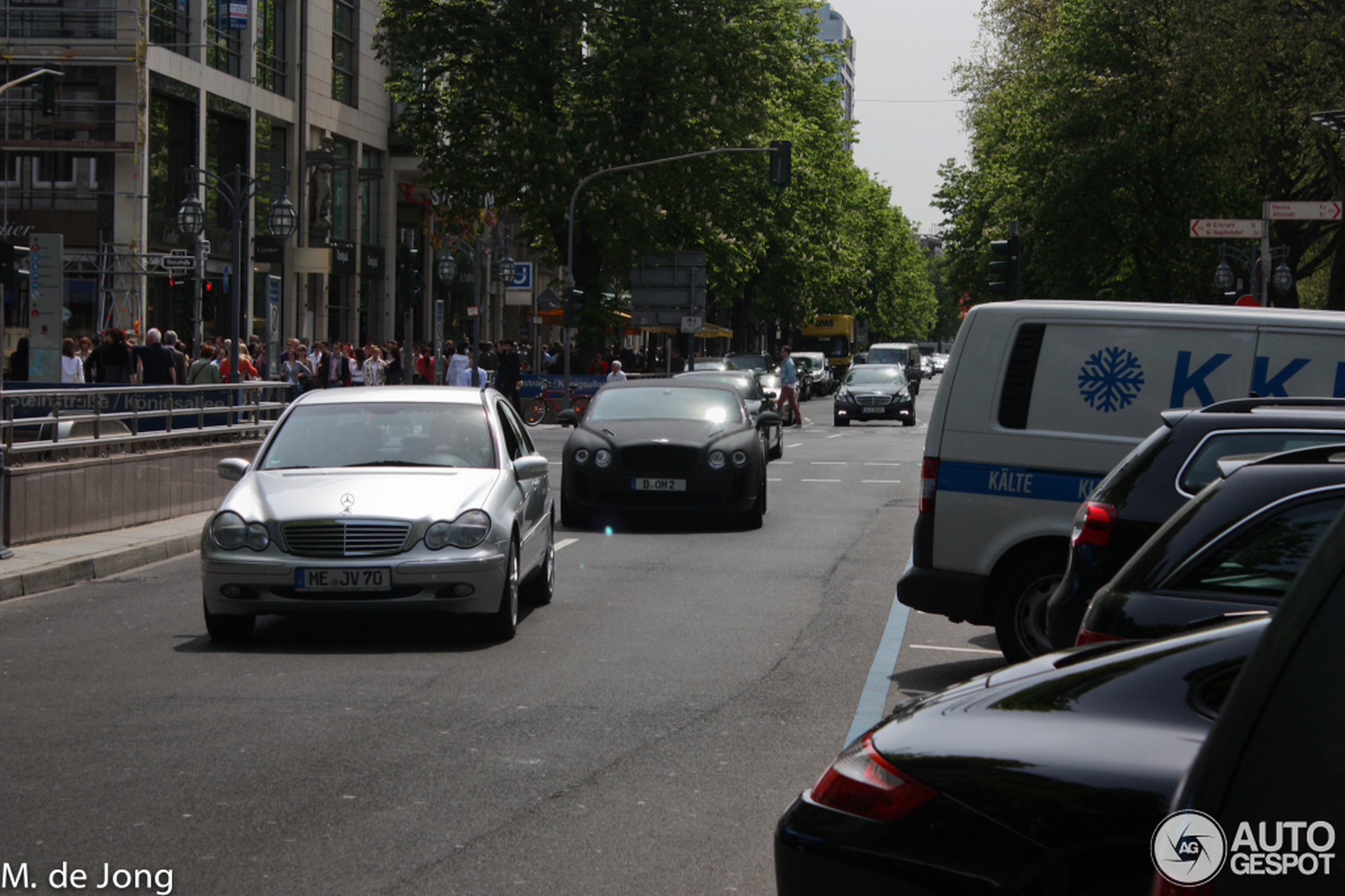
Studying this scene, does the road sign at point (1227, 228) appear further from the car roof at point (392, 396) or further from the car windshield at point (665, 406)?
the car roof at point (392, 396)

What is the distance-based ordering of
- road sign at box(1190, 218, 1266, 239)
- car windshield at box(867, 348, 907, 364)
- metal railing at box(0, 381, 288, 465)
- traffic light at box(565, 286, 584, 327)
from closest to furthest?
metal railing at box(0, 381, 288, 465) < road sign at box(1190, 218, 1266, 239) < traffic light at box(565, 286, 584, 327) < car windshield at box(867, 348, 907, 364)

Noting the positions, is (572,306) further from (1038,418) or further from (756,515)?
(1038,418)

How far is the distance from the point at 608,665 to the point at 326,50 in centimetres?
4234

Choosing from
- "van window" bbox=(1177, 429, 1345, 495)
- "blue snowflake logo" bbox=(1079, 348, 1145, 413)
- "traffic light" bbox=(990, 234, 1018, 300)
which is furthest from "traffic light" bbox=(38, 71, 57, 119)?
"van window" bbox=(1177, 429, 1345, 495)

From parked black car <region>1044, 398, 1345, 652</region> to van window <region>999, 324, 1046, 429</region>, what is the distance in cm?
227

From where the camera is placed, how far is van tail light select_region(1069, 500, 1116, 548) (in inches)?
242

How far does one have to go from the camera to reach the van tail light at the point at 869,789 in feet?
9.09

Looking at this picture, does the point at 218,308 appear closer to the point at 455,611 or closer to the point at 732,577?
the point at 732,577

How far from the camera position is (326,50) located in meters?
47.7

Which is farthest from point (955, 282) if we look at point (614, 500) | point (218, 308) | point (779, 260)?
point (614, 500)

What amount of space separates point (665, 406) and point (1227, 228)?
13007mm

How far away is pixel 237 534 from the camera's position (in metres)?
9.16

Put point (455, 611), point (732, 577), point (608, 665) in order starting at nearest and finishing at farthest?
1. point (608, 665)
2. point (455, 611)
3. point (732, 577)

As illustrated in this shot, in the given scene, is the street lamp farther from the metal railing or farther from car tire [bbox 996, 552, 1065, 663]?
car tire [bbox 996, 552, 1065, 663]
